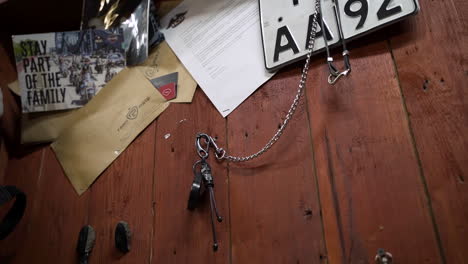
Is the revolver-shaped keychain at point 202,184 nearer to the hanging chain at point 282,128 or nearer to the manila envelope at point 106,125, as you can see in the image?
the hanging chain at point 282,128

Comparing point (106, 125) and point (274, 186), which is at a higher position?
point (106, 125)

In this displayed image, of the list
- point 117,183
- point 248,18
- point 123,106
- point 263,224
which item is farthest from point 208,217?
point 248,18

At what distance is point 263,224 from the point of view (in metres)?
0.63

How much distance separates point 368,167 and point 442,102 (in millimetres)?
166

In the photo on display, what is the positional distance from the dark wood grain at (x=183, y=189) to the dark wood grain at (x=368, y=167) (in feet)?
0.60

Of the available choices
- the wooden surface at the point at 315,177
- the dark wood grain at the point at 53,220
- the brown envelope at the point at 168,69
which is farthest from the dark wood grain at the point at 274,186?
the dark wood grain at the point at 53,220

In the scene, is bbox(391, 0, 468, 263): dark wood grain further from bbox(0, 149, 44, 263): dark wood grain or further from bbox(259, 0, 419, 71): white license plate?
bbox(0, 149, 44, 263): dark wood grain

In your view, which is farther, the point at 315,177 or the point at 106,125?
the point at 106,125

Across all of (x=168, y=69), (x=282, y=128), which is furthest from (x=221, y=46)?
(x=282, y=128)

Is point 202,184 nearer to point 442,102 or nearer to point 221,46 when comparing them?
point 221,46

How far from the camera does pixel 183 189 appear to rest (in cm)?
71

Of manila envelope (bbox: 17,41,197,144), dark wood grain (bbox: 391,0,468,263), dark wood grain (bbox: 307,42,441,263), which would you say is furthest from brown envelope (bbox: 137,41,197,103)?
dark wood grain (bbox: 391,0,468,263)

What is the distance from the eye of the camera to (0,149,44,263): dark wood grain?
2.43 feet

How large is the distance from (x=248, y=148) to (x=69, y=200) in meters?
0.39
